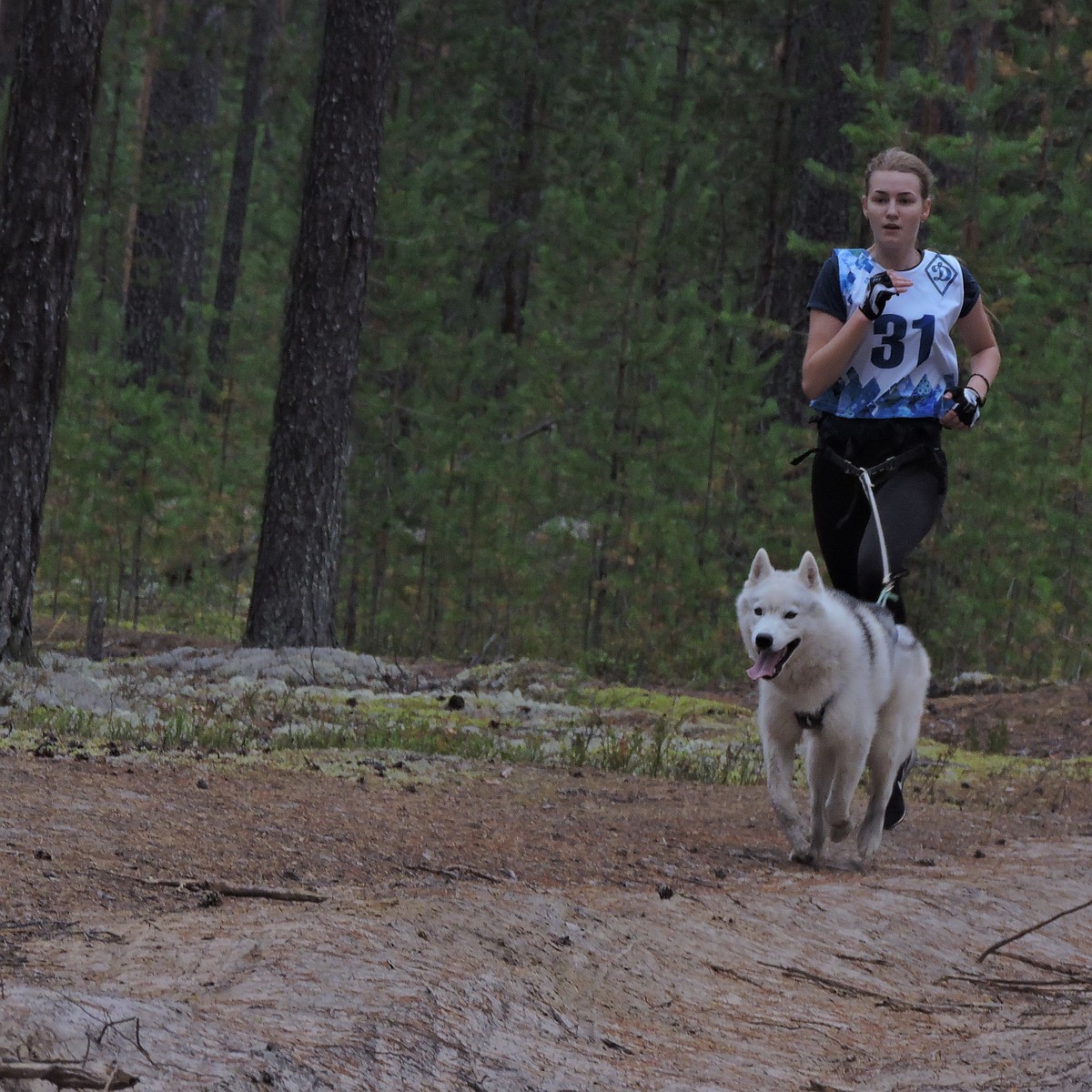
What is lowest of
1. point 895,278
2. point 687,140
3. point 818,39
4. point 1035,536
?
point 1035,536

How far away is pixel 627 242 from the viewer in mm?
15133

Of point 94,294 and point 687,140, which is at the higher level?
point 687,140

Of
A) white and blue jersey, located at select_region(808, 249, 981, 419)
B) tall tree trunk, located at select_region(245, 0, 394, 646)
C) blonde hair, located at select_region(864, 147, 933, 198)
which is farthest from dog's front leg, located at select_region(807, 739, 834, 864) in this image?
tall tree trunk, located at select_region(245, 0, 394, 646)

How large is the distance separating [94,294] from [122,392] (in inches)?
320

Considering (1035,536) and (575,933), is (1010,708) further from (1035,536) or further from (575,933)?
(575,933)

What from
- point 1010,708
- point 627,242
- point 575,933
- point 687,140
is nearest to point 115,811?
point 575,933

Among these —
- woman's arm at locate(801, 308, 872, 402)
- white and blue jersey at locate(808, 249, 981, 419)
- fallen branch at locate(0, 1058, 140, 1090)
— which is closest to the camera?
fallen branch at locate(0, 1058, 140, 1090)

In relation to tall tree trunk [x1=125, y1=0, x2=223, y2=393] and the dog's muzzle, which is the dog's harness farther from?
tall tree trunk [x1=125, y1=0, x2=223, y2=393]

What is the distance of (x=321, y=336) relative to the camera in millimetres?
11961

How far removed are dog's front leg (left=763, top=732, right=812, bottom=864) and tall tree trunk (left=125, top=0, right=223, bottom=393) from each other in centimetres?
1394

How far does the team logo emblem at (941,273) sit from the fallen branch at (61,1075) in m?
4.17

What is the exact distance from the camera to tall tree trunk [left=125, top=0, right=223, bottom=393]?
744 inches

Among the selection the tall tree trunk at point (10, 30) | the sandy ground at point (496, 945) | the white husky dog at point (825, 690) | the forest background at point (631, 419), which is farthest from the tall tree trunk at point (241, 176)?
the white husky dog at point (825, 690)

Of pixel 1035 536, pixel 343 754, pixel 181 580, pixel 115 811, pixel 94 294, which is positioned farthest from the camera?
pixel 94 294
